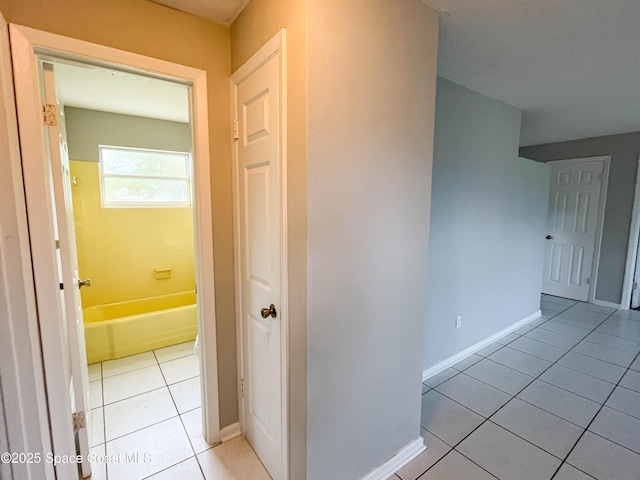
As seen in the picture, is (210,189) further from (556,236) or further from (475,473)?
(556,236)

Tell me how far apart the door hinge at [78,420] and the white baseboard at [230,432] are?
0.70 metres

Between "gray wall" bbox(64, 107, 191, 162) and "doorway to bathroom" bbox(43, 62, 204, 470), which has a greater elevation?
"gray wall" bbox(64, 107, 191, 162)

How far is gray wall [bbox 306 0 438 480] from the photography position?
1148 mm

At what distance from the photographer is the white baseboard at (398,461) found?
150 centimetres

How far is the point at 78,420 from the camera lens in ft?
4.76

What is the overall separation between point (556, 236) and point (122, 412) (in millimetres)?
5704

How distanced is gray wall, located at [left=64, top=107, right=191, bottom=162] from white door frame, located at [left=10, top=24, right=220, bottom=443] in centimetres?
146

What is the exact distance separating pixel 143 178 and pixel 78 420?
2.58 m

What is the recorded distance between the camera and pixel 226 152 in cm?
163

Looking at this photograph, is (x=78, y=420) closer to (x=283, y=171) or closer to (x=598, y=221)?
(x=283, y=171)

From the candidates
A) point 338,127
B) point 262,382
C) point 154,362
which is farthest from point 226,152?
point 154,362

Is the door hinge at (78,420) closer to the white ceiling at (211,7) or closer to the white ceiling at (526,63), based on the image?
the white ceiling at (526,63)

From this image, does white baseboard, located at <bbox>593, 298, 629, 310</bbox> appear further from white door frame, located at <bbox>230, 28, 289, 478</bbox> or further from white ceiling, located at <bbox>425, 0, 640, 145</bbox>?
white door frame, located at <bbox>230, 28, 289, 478</bbox>

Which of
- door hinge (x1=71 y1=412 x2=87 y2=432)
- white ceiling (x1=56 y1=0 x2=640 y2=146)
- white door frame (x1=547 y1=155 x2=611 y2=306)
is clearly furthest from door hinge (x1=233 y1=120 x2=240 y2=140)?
white door frame (x1=547 y1=155 x2=611 y2=306)
